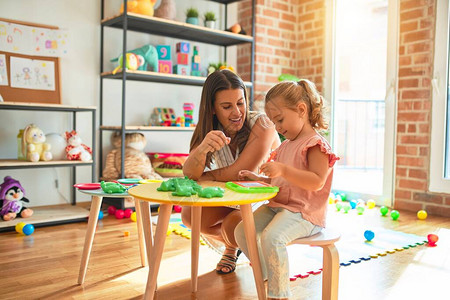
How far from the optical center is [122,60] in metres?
3.05

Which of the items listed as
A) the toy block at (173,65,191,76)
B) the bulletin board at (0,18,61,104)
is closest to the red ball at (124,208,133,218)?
the bulletin board at (0,18,61,104)

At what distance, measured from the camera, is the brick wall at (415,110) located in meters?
3.17

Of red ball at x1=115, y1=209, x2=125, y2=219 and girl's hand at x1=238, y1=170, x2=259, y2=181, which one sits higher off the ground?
girl's hand at x1=238, y1=170, x2=259, y2=181

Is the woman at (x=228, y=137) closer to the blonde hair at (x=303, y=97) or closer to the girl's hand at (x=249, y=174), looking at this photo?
the girl's hand at (x=249, y=174)

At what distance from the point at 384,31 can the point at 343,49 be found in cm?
43

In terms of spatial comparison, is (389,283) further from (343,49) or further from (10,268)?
(343,49)

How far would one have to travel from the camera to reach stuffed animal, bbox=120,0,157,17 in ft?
10.1

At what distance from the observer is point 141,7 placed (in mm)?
3107

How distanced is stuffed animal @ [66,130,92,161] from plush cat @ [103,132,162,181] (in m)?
0.26

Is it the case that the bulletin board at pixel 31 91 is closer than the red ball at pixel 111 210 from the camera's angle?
Yes

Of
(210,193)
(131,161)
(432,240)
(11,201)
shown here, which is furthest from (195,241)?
(131,161)

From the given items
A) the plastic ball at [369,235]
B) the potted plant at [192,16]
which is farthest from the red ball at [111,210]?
the plastic ball at [369,235]

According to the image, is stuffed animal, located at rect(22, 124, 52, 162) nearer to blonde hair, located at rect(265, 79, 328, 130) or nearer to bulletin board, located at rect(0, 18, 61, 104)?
bulletin board, located at rect(0, 18, 61, 104)

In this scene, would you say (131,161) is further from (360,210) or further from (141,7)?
(360,210)
